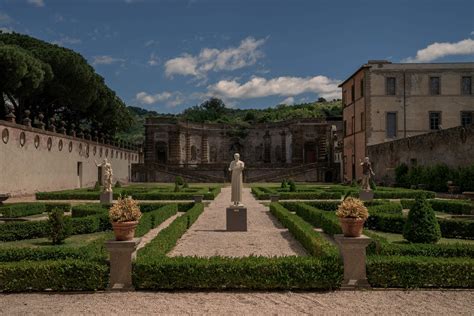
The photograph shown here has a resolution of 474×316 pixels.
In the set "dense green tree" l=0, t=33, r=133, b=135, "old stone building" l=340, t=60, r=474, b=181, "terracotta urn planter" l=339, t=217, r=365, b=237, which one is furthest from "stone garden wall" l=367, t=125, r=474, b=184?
"dense green tree" l=0, t=33, r=133, b=135

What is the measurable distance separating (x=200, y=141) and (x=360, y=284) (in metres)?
54.5

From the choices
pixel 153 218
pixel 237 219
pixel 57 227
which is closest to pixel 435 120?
pixel 237 219

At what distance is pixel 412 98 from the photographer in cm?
3709

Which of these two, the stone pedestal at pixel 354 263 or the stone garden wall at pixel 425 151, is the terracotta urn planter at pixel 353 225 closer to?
the stone pedestal at pixel 354 263

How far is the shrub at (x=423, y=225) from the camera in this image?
1010cm

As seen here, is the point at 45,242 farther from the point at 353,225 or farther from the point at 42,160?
the point at 42,160

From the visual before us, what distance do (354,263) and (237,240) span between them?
16.3 feet

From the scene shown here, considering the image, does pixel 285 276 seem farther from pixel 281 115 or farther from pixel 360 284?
pixel 281 115

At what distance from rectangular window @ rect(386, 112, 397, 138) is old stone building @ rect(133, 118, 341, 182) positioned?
12.9 metres

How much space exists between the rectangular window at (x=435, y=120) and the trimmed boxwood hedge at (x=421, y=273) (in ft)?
106

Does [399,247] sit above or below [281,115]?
below

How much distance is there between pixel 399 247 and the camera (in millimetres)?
8438

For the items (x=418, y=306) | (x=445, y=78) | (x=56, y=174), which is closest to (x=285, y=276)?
(x=418, y=306)

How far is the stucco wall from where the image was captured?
25.2 m
